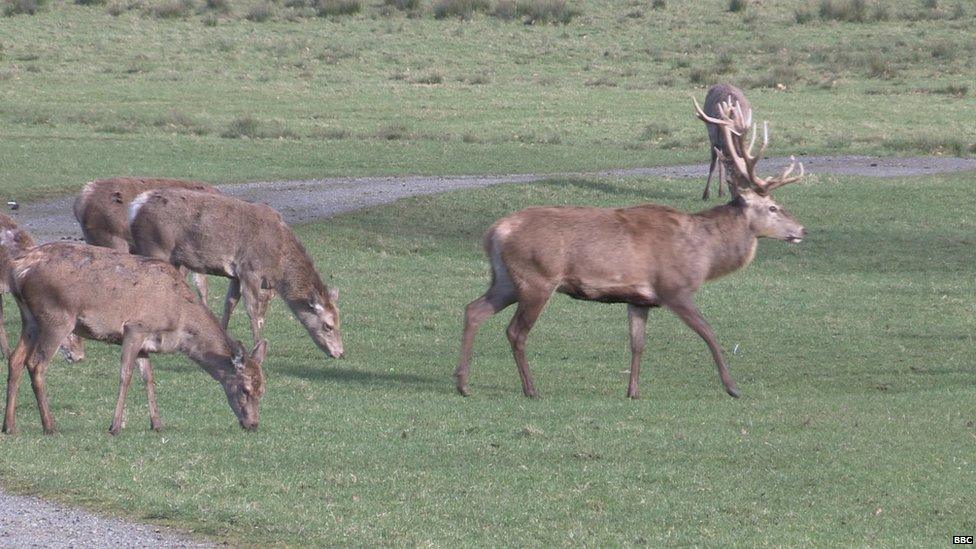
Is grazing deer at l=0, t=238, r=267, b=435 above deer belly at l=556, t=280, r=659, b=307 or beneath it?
above

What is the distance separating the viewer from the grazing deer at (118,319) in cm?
1036

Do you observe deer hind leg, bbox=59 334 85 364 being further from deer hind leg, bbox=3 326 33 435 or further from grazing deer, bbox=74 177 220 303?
deer hind leg, bbox=3 326 33 435

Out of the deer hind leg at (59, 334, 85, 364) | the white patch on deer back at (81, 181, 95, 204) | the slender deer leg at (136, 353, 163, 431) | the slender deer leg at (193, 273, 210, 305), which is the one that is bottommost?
the slender deer leg at (193, 273, 210, 305)

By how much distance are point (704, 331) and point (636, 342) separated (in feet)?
2.02

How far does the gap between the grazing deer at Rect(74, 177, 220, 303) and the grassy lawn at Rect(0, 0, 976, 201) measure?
933cm

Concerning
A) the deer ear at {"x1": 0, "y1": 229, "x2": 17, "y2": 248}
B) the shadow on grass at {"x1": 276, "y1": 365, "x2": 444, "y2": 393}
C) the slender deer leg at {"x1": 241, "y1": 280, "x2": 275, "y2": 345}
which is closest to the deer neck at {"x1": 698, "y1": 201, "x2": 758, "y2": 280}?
the shadow on grass at {"x1": 276, "y1": 365, "x2": 444, "y2": 393}

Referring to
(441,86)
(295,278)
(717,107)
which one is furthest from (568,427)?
(441,86)

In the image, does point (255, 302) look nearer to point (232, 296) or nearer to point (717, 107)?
point (232, 296)

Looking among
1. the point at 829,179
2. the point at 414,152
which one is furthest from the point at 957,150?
the point at 414,152

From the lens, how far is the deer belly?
521 inches

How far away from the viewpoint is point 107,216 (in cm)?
1568

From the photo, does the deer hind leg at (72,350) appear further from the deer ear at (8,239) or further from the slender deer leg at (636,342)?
the slender deer leg at (636,342)

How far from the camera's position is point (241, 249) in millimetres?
14867

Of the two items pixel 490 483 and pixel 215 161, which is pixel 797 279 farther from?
pixel 215 161
